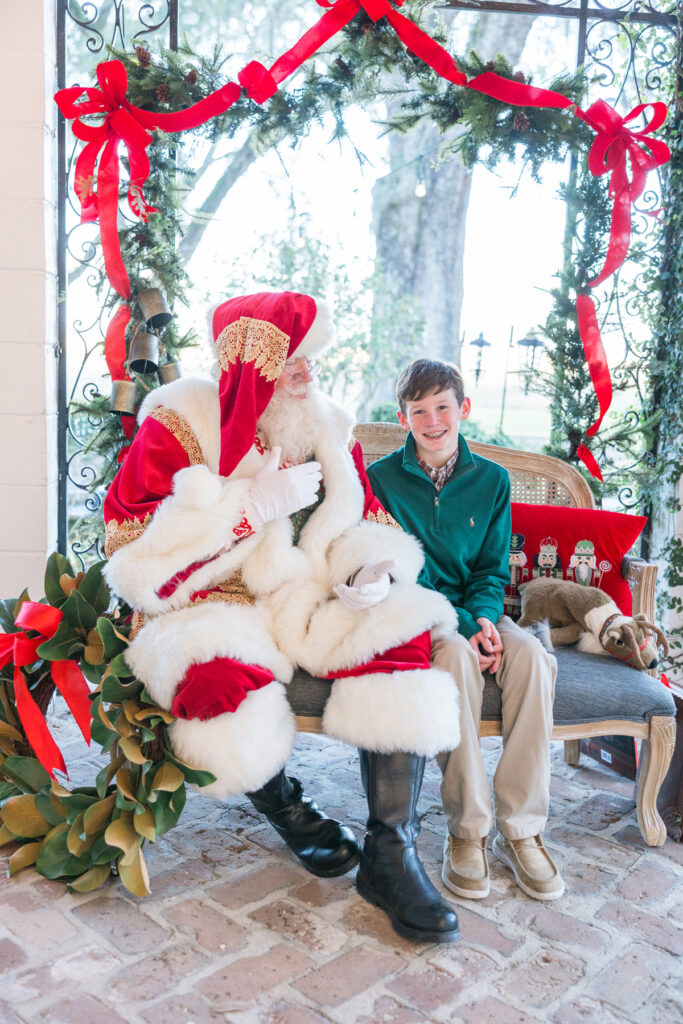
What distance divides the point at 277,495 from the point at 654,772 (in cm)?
127

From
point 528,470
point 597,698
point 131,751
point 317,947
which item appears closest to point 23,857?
point 131,751

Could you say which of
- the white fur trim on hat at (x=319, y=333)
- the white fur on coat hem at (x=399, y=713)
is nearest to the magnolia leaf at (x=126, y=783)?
the white fur on coat hem at (x=399, y=713)

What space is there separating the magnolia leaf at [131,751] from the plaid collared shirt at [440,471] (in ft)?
3.65

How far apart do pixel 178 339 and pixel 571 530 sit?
1.64 m

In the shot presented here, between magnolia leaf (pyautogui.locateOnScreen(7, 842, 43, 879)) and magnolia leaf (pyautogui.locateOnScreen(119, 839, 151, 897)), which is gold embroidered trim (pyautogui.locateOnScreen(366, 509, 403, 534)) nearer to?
magnolia leaf (pyautogui.locateOnScreen(119, 839, 151, 897))

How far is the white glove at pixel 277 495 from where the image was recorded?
2.13 meters

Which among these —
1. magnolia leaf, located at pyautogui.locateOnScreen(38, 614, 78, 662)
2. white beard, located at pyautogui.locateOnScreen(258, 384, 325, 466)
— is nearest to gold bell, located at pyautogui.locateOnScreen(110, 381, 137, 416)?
white beard, located at pyautogui.locateOnScreen(258, 384, 325, 466)

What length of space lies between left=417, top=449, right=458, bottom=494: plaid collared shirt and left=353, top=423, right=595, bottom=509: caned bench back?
46 cm

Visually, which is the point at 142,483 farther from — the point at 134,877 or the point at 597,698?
the point at 597,698

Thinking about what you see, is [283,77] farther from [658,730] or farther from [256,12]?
[256,12]

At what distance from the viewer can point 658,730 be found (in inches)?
86.2

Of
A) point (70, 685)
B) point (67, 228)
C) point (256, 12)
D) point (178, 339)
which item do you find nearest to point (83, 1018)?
point (70, 685)

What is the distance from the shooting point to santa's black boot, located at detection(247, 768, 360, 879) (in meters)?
2.07

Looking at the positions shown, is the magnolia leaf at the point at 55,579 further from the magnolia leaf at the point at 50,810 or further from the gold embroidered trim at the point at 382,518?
the gold embroidered trim at the point at 382,518
